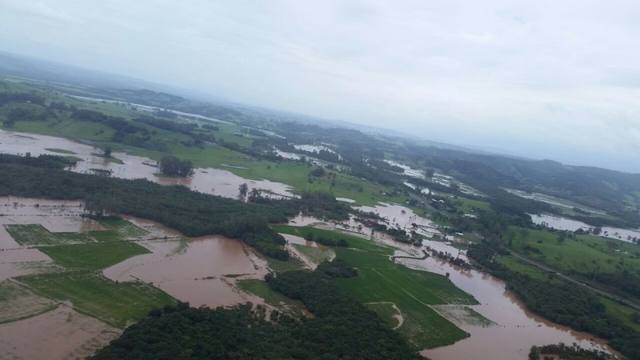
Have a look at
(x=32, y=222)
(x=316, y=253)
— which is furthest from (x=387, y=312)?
(x=32, y=222)

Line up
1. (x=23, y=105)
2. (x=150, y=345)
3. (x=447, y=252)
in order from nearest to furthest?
(x=150, y=345) → (x=447, y=252) → (x=23, y=105)

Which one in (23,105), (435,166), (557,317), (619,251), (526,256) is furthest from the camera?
(435,166)

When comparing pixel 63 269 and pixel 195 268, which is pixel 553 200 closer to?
pixel 195 268

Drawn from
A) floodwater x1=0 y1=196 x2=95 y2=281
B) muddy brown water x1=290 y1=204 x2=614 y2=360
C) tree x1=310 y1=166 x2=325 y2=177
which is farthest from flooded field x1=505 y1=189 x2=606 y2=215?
floodwater x1=0 y1=196 x2=95 y2=281

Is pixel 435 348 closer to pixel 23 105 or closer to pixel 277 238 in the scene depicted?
pixel 277 238

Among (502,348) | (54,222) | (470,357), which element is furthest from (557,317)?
(54,222)

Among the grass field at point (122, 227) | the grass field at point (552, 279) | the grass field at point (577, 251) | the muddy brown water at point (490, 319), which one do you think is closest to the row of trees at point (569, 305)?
the muddy brown water at point (490, 319)
